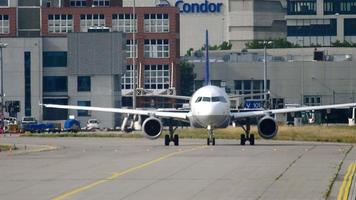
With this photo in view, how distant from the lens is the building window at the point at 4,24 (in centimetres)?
13025

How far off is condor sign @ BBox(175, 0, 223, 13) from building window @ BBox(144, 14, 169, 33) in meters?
36.9

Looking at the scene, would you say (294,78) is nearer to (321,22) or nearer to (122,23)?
(122,23)

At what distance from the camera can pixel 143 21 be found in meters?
135

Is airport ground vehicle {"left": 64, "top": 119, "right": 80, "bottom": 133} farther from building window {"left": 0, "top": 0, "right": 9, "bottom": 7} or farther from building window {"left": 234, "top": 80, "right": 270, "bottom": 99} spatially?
building window {"left": 234, "top": 80, "right": 270, "bottom": 99}

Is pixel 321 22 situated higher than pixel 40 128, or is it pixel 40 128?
pixel 321 22

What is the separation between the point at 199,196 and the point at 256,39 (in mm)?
144073

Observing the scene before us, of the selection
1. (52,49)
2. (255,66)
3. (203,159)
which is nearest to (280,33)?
(255,66)

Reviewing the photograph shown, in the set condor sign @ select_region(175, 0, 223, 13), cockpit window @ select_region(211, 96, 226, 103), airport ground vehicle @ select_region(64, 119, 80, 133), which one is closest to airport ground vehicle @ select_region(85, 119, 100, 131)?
airport ground vehicle @ select_region(64, 119, 80, 133)

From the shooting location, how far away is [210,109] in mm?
63094

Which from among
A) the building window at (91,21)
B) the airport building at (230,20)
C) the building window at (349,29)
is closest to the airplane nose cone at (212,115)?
the building window at (91,21)

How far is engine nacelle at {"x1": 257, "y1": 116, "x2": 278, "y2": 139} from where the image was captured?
65312 millimetres

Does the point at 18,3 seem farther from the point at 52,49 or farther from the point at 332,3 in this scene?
the point at 332,3

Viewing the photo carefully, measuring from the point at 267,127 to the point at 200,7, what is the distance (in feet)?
354

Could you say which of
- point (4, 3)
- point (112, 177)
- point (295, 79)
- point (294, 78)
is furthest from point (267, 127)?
point (295, 79)
